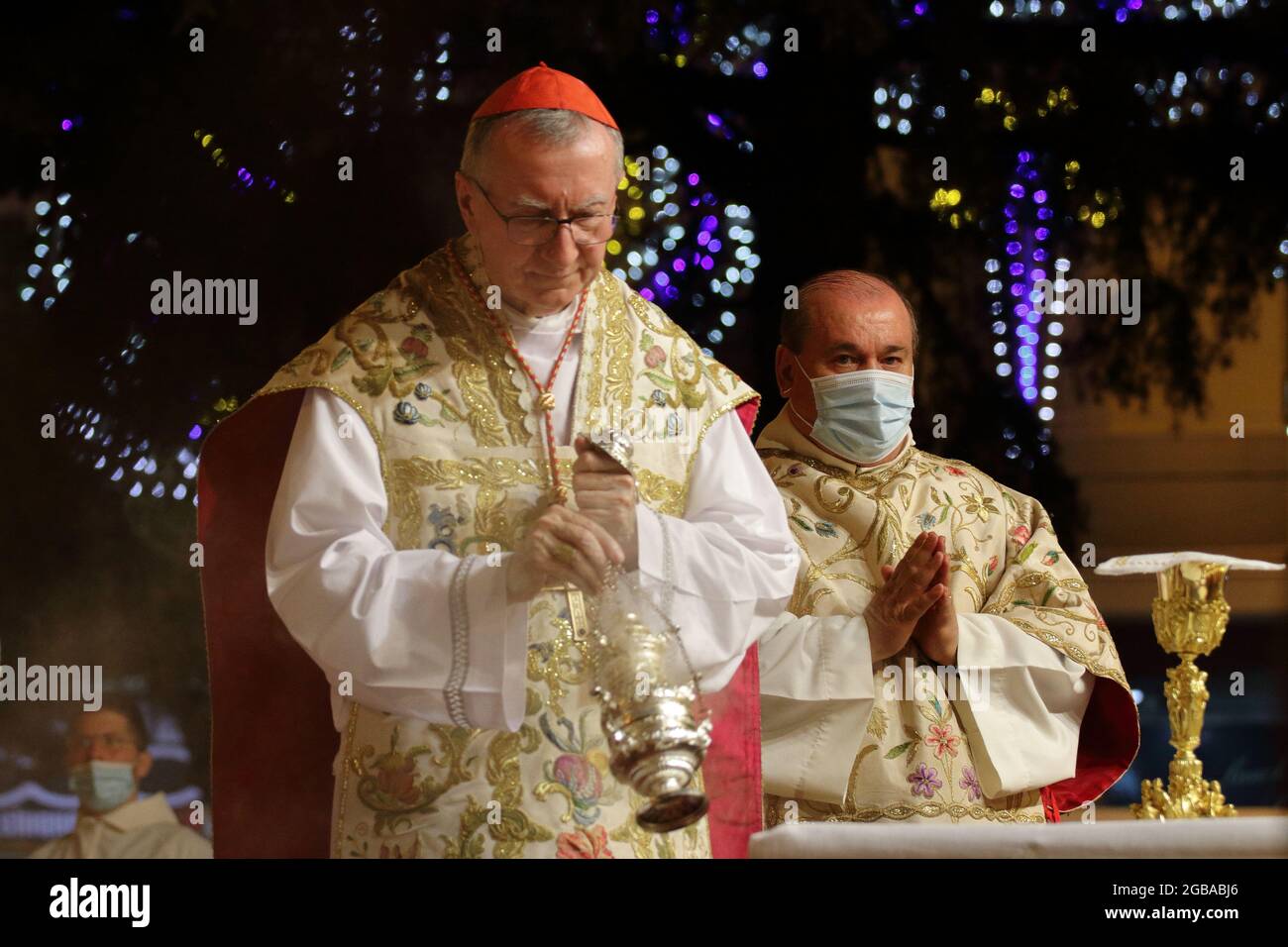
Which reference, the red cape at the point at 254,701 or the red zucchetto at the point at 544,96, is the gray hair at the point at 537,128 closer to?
the red zucchetto at the point at 544,96

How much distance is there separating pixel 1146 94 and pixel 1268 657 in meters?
1.65

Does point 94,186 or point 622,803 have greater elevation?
point 94,186

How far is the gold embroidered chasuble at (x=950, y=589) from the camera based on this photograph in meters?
5.31

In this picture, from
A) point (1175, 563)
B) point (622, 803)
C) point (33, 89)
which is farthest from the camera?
point (33, 89)

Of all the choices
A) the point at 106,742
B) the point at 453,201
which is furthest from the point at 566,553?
the point at 106,742

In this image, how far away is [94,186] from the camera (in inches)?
228

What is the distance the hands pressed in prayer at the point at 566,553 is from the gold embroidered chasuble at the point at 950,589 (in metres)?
1.10

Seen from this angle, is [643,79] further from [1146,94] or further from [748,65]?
[1146,94]

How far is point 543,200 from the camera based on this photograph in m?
4.71

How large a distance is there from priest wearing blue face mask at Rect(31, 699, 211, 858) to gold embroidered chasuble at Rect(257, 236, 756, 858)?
811 mm

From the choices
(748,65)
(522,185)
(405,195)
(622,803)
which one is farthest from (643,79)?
(622,803)
